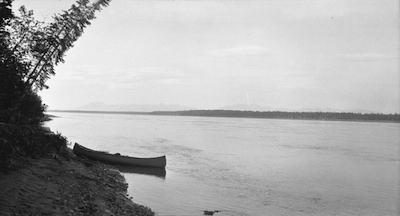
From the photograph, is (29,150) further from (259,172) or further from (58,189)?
(259,172)

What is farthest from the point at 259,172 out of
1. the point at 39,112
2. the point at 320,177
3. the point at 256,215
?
the point at 39,112

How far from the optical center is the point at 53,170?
1598 centimetres

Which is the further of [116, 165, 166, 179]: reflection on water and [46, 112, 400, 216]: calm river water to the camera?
[116, 165, 166, 179]: reflection on water

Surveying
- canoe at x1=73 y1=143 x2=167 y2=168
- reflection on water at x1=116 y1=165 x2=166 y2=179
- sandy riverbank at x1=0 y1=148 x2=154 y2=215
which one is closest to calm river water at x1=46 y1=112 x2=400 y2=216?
reflection on water at x1=116 y1=165 x2=166 y2=179

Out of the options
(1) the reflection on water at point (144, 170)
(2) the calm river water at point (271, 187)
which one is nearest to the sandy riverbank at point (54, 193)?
(2) the calm river water at point (271, 187)

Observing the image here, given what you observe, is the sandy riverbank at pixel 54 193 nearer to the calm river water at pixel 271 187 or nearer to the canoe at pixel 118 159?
the calm river water at pixel 271 187

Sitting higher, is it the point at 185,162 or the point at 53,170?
the point at 53,170

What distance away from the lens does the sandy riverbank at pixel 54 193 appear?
1059cm

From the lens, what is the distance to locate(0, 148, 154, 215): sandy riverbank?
10.6m

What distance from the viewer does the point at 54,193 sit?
497 inches

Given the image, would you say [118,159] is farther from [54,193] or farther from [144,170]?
[54,193]

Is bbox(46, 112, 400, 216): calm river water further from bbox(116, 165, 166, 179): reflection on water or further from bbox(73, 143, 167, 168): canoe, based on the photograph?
bbox(73, 143, 167, 168): canoe

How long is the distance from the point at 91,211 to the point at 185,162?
2544cm

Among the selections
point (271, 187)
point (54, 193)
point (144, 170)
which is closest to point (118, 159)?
point (144, 170)
